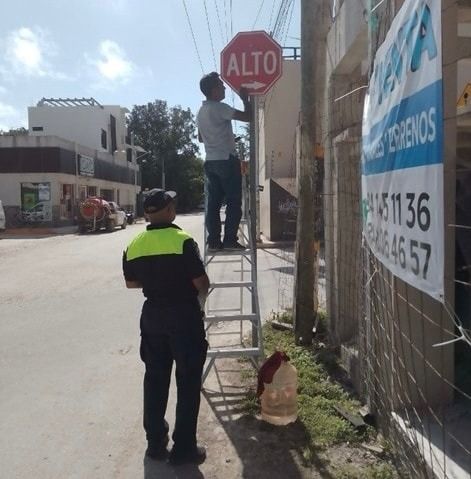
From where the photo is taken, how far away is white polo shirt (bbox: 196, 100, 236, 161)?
17.9ft

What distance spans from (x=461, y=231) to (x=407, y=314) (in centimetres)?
109

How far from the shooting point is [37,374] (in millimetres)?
5938

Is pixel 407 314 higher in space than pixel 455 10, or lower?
lower

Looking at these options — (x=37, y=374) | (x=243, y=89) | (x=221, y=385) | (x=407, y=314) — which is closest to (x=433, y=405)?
(x=407, y=314)

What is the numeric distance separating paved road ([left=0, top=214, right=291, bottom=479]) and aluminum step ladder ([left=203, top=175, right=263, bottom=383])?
0.57 m

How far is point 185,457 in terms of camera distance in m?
3.92

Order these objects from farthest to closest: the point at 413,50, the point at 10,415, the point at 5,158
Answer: the point at 5,158 < the point at 10,415 < the point at 413,50

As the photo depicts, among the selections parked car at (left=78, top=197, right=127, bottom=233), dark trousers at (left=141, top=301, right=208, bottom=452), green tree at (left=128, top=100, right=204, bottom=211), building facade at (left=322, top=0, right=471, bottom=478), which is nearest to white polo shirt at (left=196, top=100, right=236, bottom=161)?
building facade at (left=322, top=0, right=471, bottom=478)

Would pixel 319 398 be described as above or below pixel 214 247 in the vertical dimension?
below

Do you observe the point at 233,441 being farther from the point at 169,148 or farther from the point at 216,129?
the point at 169,148

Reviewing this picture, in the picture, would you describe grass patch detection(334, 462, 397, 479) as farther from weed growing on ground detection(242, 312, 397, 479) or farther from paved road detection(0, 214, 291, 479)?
paved road detection(0, 214, 291, 479)

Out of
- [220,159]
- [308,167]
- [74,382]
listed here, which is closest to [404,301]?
[220,159]

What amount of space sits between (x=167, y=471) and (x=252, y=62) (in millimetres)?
3885

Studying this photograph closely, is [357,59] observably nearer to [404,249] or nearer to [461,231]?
[461,231]
